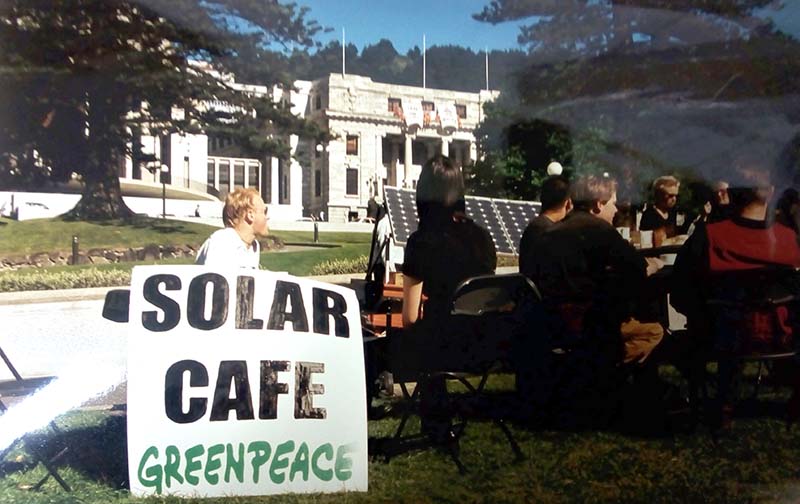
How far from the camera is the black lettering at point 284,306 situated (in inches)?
110

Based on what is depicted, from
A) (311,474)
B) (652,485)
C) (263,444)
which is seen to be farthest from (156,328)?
(652,485)

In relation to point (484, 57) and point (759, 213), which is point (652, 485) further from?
point (484, 57)

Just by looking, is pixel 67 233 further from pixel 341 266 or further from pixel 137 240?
pixel 341 266

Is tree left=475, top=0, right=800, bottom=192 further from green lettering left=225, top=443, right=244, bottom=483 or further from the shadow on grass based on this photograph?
the shadow on grass

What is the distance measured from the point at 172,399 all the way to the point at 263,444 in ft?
1.06

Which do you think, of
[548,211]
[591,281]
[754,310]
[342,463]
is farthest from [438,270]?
[754,310]

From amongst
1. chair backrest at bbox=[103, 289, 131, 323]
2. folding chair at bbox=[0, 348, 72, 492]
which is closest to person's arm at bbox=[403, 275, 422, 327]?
chair backrest at bbox=[103, 289, 131, 323]

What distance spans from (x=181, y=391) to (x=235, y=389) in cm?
18

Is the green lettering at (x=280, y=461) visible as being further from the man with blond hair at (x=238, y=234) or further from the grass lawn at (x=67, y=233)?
the grass lawn at (x=67, y=233)

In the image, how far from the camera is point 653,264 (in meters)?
2.93

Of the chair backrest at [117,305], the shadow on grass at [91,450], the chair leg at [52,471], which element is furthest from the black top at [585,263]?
the chair leg at [52,471]

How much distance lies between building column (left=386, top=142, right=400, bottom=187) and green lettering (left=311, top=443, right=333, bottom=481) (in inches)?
35.4

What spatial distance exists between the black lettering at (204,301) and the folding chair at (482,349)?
1.97ft

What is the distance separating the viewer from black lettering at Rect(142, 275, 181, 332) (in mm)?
2754
